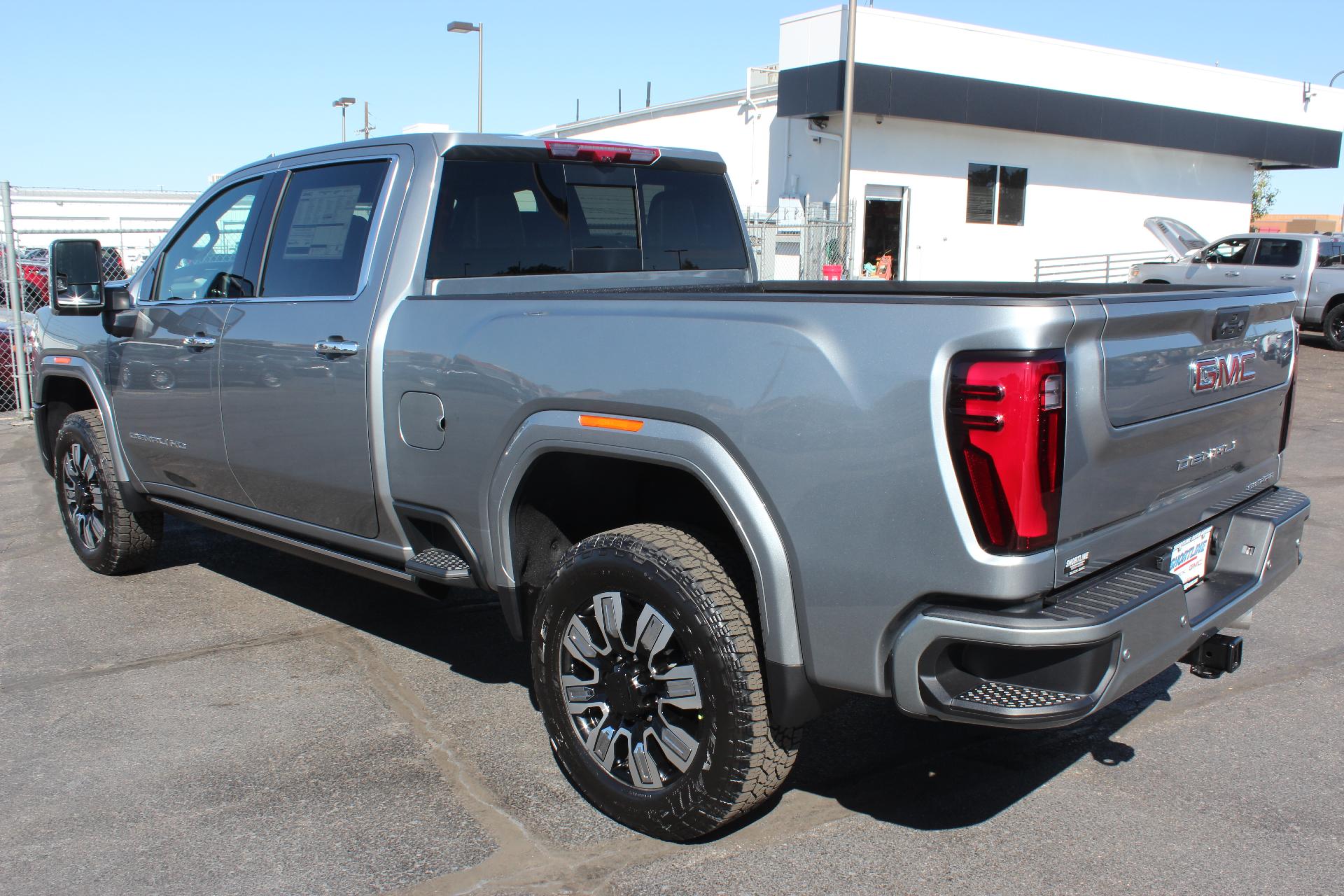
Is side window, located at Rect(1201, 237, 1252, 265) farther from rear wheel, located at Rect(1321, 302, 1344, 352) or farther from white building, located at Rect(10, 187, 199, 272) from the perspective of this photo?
white building, located at Rect(10, 187, 199, 272)

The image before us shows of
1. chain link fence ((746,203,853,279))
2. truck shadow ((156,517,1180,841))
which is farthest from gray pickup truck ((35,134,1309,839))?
chain link fence ((746,203,853,279))

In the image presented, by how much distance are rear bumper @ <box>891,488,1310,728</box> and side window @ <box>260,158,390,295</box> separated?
257 centimetres

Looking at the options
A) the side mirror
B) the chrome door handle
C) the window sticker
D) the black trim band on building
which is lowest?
the chrome door handle

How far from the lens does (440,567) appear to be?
3912mm

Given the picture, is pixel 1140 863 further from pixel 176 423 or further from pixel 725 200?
pixel 176 423

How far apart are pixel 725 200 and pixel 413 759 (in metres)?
2.89

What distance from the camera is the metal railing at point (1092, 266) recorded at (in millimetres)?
25250

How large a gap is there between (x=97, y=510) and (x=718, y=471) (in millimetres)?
4395

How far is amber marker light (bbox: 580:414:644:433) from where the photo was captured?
Answer: 124 inches

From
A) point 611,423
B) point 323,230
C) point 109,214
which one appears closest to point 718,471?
point 611,423

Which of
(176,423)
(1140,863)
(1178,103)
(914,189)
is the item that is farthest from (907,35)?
(1140,863)

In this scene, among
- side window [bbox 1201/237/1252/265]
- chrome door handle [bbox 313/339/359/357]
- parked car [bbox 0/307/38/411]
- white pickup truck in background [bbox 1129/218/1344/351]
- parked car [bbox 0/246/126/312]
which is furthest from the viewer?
Result: side window [bbox 1201/237/1252/265]

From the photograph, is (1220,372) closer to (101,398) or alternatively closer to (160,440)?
(160,440)

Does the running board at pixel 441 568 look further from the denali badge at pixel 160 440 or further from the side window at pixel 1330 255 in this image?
the side window at pixel 1330 255
